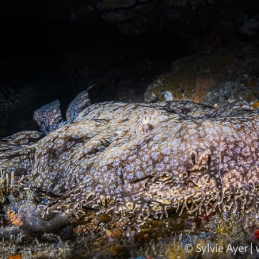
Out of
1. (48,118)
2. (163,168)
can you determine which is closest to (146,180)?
(163,168)

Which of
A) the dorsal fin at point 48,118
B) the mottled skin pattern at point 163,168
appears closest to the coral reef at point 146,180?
the mottled skin pattern at point 163,168

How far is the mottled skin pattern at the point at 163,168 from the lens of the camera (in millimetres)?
2869

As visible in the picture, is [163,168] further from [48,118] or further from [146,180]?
[48,118]

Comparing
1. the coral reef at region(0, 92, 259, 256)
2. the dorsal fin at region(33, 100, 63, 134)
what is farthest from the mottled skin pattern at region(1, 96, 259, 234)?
the dorsal fin at region(33, 100, 63, 134)

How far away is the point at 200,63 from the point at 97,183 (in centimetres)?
660

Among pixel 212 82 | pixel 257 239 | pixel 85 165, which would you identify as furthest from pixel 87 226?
pixel 212 82

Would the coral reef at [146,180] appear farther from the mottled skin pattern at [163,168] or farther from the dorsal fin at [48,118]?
the dorsal fin at [48,118]

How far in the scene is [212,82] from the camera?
8148mm

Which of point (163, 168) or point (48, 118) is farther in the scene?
point (48, 118)

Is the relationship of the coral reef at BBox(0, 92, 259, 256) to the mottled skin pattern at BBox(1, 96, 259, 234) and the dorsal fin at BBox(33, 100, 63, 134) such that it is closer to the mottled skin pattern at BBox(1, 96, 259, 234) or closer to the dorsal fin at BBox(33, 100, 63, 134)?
the mottled skin pattern at BBox(1, 96, 259, 234)

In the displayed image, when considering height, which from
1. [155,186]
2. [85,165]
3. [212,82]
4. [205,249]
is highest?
[212,82]

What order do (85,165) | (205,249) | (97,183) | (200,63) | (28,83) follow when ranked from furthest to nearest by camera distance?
(28,83) → (200,63) → (85,165) → (97,183) → (205,249)

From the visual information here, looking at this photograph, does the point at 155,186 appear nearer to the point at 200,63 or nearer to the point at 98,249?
the point at 98,249

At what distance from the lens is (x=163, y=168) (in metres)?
3.19
